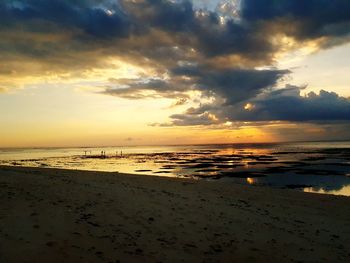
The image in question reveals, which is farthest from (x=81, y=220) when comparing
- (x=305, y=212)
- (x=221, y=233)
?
(x=305, y=212)

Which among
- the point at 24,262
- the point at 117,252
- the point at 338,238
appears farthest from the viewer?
the point at 338,238

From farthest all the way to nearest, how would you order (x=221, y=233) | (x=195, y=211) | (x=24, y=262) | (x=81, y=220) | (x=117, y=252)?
(x=195, y=211) < (x=221, y=233) < (x=81, y=220) < (x=117, y=252) < (x=24, y=262)

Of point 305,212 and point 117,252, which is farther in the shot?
point 305,212

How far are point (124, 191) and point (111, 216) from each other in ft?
16.8

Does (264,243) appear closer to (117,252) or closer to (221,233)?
(221,233)

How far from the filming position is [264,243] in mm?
11016

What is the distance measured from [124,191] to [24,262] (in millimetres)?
9331

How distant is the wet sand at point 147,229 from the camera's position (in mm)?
8656

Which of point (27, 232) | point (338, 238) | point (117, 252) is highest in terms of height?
point (27, 232)

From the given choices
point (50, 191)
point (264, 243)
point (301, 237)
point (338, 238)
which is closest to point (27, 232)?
point (50, 191)

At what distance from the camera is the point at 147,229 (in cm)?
1085

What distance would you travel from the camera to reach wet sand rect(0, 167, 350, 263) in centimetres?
A: 866

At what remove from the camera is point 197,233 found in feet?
36.6

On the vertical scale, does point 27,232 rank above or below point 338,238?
above
